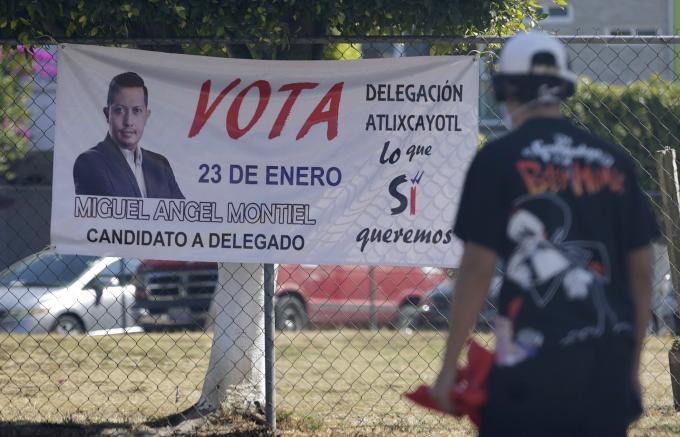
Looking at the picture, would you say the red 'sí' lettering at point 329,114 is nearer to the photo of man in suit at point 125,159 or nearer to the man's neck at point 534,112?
the photo of man in suit at point 125,159

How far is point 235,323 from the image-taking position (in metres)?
5.79

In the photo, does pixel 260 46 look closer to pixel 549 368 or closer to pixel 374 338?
pixel 549 368

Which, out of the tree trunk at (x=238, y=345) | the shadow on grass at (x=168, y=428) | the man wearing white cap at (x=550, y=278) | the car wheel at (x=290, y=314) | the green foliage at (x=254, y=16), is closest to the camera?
the man wearing white cap at (x=550, y=278)

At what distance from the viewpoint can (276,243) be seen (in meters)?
5.39

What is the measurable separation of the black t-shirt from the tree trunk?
3.06 metres

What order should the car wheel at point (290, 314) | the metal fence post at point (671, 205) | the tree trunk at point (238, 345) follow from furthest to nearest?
the car wheel at point (290, 314) < the metal fence post at point (671, 205) < the tree trunk at point (238, 345)

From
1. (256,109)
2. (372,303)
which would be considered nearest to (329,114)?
(256,109)

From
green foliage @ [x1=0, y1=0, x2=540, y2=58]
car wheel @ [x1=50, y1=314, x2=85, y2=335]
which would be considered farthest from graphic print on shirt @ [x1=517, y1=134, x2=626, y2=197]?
car wheel @ [x1=50, y1=314, x2=85, y2=335]

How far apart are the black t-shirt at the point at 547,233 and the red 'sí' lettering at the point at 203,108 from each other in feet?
9.24

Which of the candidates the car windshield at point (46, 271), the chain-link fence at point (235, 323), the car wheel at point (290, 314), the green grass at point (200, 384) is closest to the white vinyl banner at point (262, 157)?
the chain-link fence at point (235, 323)

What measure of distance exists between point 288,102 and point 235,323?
134 cm

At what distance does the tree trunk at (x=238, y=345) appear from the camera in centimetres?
579

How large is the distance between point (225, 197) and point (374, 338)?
685 cm

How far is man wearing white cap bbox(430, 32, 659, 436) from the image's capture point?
2.76 metres
